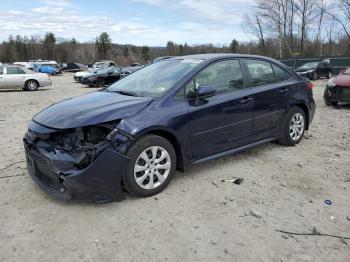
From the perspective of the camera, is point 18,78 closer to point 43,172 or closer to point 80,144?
point 43,172

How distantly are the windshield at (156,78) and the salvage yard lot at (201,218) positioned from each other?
4.00 ft

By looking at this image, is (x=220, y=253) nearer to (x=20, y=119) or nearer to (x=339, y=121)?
(x=339, y=121)

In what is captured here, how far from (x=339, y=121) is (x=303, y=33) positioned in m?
48.6

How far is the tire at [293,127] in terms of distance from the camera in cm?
599

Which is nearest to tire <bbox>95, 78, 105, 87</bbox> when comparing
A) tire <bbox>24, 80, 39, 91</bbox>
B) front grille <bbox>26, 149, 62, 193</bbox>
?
tire <bbox>24, 80, 39, 91</bbox>

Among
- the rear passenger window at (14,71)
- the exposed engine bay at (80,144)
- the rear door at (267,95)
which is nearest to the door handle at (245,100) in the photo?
the rear door at (267,95)

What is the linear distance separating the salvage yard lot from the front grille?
8.2 inches

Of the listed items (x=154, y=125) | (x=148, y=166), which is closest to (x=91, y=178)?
(x=148, y=166)

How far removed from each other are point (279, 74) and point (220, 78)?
1.47 m

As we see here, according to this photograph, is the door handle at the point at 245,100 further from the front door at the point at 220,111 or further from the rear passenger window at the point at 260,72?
the rear passenger window at the point at 260,72

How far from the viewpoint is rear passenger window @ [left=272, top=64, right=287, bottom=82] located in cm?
591

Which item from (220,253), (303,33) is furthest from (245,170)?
(303,33)

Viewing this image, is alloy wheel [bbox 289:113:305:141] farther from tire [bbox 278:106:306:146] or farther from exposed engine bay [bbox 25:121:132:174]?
exposed engine bay [bbox 25:121:132:174]

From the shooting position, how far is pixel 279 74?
19.6ft
